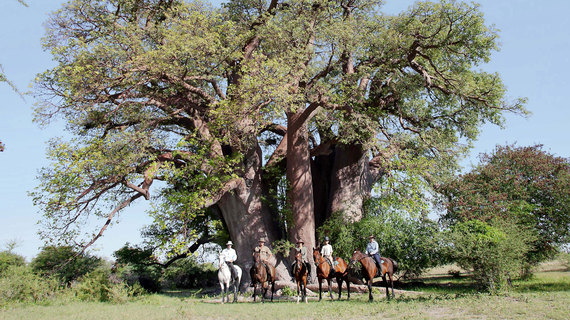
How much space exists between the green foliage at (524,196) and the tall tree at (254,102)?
1.52 m

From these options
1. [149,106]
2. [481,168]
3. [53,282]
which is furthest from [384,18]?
[53,282]

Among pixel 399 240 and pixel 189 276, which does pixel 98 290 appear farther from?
pixel 399 240

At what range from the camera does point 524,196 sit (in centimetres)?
1661

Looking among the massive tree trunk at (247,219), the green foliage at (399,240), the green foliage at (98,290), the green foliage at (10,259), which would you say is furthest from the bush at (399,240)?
the green foliage at (10,259)

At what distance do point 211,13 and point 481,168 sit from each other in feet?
43.4

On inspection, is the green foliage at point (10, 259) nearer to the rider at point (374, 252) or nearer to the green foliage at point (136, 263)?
the green foliage at point (136, 263)

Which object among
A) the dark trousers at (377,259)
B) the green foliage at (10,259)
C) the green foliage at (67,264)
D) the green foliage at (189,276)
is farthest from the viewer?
the green foliage at (189,276)

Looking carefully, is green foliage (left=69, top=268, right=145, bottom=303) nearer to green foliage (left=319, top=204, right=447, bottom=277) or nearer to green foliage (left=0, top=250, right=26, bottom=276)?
green foliage (left=319, top=204, right=447, bottom=277)

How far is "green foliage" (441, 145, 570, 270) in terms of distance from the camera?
53.0 ft

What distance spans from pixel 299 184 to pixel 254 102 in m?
4.09

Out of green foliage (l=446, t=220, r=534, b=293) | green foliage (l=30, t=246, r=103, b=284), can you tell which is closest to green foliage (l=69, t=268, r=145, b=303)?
green foliage (l=30, t=246, r=103, b=284)

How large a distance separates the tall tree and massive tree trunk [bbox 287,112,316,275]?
56mm

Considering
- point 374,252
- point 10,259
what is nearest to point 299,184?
point 374,252

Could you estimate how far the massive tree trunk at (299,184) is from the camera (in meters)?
16.6
